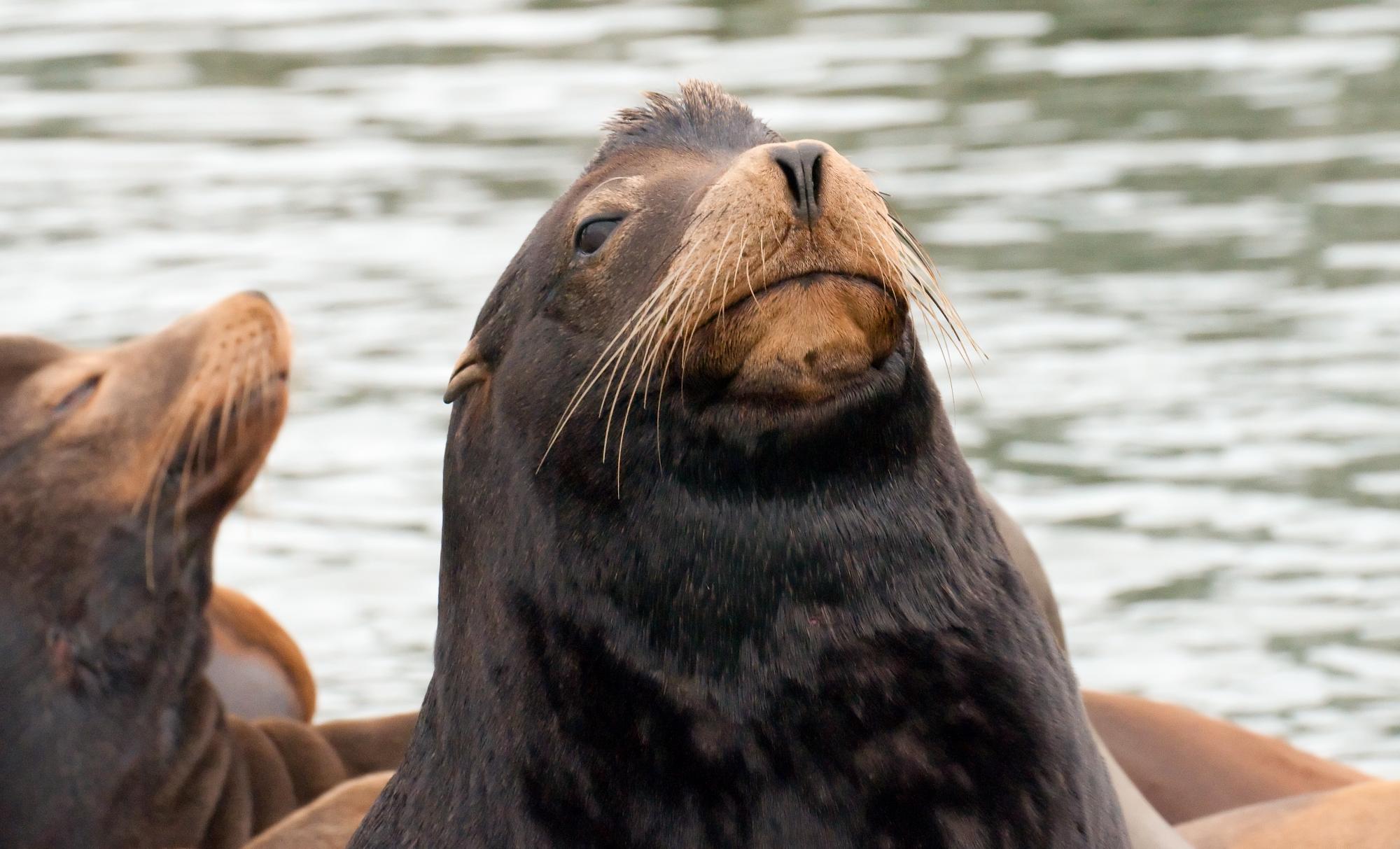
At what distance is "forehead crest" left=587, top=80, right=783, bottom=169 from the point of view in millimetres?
3264

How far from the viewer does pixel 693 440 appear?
113 inches

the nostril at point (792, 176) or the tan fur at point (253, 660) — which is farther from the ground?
the nostril at point (792, 176)

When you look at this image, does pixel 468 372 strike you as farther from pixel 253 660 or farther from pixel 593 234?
pixel 253 660

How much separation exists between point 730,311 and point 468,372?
0.58 metres

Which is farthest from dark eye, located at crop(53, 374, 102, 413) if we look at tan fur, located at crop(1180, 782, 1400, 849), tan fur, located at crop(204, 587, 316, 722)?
tan fur, located at crop(1180, 782, 1400, 849)

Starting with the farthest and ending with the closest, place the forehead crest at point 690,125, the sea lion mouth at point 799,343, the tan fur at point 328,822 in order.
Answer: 1. the tan fur at point 328,822
2. the forehead crest at point 690,125
3. the sea lion mouth at point 799,343

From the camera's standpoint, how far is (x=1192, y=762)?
15.3 feet

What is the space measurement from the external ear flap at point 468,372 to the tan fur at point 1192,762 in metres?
1.78

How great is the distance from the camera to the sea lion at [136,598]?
450 cm

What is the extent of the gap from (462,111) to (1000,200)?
4.06 m

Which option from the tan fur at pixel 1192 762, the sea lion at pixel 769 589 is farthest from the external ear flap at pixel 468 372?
the tan fur at pixel 1192 762

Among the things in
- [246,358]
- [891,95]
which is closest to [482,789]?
[246,358]

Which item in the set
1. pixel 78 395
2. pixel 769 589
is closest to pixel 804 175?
pixel 769 589

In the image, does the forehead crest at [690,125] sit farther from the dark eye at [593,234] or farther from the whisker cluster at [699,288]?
the whisker cluster at [699,288]
